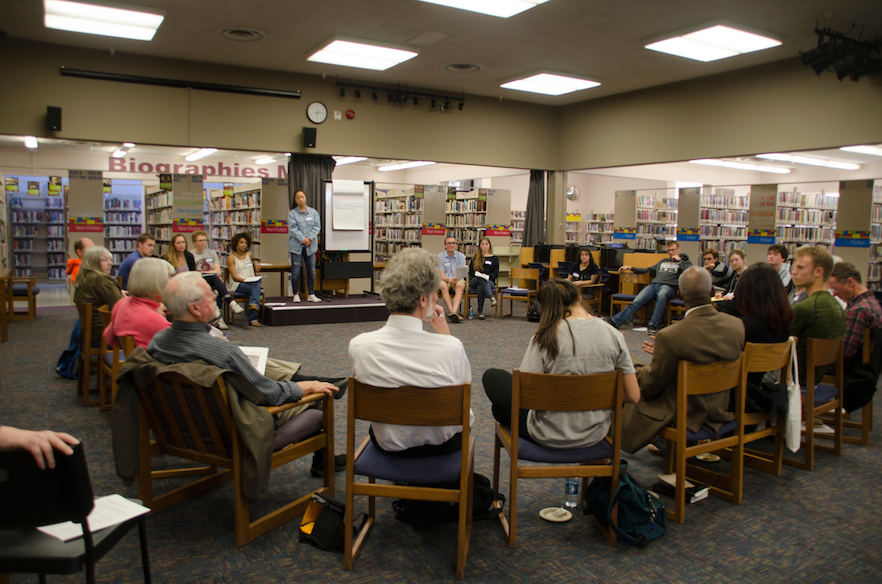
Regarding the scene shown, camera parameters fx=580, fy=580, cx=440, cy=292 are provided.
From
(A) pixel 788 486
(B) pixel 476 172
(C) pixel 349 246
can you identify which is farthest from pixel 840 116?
(B) pixel 476 172

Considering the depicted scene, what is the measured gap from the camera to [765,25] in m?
6.12

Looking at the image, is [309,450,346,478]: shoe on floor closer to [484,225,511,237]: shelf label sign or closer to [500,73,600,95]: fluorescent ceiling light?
[500,73,600,95]: fluorescent ceiling light

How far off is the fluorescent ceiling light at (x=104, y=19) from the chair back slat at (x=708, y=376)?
618cm

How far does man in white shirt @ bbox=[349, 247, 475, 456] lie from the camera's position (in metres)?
2.10

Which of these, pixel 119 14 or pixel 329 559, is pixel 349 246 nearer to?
pixel 119 14

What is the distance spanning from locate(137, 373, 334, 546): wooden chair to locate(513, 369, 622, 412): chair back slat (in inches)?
34.9

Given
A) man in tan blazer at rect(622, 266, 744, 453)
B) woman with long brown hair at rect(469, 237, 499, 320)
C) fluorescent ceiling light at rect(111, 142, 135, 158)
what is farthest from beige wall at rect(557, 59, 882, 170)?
fluorescent ceiling light at rect(111, 142, 135, 158)

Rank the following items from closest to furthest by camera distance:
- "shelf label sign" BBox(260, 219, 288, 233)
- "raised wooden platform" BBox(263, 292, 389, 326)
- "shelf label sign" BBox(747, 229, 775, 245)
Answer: "raised wooden platform" BBox(263, 292, 389, 326) < "shelf label sign" BBox(747, 229, 775, 245) < "shelf label sign" BBox(260, 219, 288, 233)

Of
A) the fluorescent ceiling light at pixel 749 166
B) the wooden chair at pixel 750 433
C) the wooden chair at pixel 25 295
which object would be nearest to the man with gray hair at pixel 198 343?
the wooden chair at pixel 750 433

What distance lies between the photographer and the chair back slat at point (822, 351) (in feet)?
10.3

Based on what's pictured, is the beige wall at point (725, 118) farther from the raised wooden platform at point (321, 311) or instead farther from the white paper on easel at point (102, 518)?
the white paper on easel at point (102, 518)

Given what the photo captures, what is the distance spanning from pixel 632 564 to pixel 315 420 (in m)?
1.43

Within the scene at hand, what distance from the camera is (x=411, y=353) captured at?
82.6 inches

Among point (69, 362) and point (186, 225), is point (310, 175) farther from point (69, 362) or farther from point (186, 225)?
point (69, 362)
